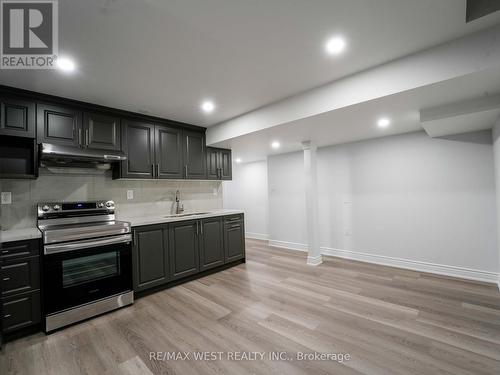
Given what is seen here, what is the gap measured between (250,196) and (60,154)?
463 centimetres

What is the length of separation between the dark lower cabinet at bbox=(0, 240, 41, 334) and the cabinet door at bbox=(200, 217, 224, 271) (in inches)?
71.9

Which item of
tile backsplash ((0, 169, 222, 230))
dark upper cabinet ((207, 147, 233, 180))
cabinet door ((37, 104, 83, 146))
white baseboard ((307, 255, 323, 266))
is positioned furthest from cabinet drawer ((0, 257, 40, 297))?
white baseboard ((307, 255, 323, 266))

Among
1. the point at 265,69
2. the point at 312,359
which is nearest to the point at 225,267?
the point at 312,359

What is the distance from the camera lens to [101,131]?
286 centimetres

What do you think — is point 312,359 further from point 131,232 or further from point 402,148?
point 402,148

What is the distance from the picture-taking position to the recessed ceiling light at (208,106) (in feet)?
9.49

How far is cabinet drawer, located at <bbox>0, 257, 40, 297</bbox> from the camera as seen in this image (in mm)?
1974

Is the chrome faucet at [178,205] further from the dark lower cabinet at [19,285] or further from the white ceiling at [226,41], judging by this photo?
the dark lower cabinet at [19,285]

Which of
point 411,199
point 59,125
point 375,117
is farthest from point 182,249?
point 411,199

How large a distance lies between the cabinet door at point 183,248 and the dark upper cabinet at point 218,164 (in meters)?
1.11

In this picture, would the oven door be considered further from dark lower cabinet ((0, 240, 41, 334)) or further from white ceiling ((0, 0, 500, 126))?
white ceiling ((0, 0, 500, 126))

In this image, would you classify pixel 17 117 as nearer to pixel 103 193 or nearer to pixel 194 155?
pixel 103 193

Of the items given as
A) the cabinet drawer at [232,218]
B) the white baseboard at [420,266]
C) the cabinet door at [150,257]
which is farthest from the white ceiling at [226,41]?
the white baseboard at [420,266]

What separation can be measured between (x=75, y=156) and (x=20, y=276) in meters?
1.22
